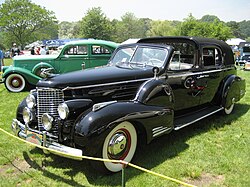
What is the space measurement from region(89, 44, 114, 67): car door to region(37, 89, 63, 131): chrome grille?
6.67 metres

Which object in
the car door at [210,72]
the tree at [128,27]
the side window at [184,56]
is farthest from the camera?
the tree at [128,27]

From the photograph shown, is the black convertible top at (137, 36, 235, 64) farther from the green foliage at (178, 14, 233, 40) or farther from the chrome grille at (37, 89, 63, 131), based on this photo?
the green foliage at (178, 14, 233, 40)

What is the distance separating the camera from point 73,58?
1026cm

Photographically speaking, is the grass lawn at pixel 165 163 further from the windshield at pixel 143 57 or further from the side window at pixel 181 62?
the windshield at pixel 143 57

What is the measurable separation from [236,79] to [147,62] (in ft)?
8.94

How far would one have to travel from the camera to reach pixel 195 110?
5621 mm

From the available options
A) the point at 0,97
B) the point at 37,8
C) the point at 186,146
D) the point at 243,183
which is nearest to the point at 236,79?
the point at 186,146

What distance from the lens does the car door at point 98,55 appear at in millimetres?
10359

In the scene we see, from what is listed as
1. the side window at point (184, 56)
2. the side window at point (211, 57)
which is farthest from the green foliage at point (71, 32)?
the side window at point (184, 56)

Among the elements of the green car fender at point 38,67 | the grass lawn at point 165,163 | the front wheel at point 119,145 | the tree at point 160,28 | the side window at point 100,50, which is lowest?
the grass lawn at point 165,163

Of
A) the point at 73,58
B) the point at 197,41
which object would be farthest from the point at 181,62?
the point at 73,58

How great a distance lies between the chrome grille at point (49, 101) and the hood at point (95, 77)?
0.09m

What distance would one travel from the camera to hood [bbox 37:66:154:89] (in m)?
3.69

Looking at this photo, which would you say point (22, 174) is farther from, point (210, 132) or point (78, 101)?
point (210, 132)
